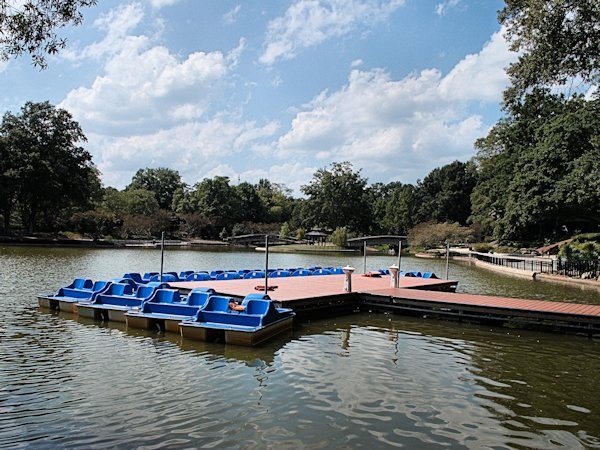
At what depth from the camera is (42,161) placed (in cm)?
6172

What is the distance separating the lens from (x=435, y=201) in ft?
330

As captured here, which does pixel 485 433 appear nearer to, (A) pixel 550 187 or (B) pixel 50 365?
(B) pixel 50 365

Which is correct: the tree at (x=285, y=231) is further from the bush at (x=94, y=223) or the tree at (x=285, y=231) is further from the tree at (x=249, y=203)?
the bush at (x=94, y=223)

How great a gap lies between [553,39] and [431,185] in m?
93.2

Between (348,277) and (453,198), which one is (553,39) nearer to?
(348,277)

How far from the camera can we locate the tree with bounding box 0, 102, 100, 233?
61.5m

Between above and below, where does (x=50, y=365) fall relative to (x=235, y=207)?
below

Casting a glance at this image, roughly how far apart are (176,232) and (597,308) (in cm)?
8567

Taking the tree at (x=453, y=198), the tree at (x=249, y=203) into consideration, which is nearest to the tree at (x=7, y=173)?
the tree at (x=249, y=203)

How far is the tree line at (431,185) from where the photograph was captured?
19984mm

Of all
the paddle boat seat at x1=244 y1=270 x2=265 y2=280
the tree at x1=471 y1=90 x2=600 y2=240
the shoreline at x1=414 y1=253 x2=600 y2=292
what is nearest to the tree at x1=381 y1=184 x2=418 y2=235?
the tree at x1=471 y1=90 x2=600 y2=240

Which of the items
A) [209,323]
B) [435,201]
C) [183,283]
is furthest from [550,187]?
[435,201]

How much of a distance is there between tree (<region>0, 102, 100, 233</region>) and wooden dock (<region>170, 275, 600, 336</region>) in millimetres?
50013

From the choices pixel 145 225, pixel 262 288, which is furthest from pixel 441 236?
pixel 262 288
